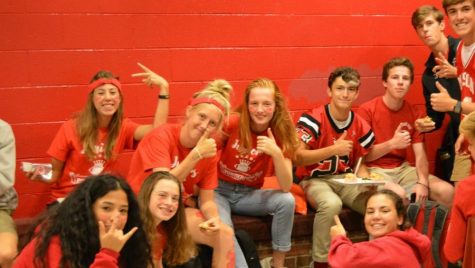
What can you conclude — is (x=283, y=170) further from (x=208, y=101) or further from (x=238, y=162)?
(x=208, y=101)

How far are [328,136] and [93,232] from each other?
223 cm

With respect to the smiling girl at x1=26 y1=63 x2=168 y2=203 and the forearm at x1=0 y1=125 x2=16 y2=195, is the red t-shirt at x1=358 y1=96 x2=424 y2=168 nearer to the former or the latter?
the smiling girl at x1=26 y1=63 x2=168 y2=203

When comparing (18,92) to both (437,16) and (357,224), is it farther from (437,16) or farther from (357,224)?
(437,16)

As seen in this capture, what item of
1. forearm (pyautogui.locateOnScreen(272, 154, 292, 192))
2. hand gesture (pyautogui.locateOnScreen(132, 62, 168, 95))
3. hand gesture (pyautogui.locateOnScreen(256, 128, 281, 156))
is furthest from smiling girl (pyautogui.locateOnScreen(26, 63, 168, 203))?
forearm (pyautogui.locateOnScreen(272, 154, 292, 192))

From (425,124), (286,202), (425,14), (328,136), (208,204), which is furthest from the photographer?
(425,14)

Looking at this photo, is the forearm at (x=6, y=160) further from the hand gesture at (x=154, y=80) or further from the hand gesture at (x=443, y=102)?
the hand gesture at (x=443, y=102)

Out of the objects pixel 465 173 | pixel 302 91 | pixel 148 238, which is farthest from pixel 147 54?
pixel 465 173

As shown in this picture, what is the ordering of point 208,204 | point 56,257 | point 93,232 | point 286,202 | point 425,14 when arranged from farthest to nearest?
point 425,14 → point 286,202 → point 208,204 → point 93,232 → point 56,257

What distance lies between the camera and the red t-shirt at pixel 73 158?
418cm

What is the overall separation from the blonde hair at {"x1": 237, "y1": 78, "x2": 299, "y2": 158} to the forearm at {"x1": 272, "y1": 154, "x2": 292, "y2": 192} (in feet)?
0.30

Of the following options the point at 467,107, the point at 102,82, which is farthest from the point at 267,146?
the point at 467,107

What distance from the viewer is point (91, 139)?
4160 mm

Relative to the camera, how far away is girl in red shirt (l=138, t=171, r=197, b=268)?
135 inches

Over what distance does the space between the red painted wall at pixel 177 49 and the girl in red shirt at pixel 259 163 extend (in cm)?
63
